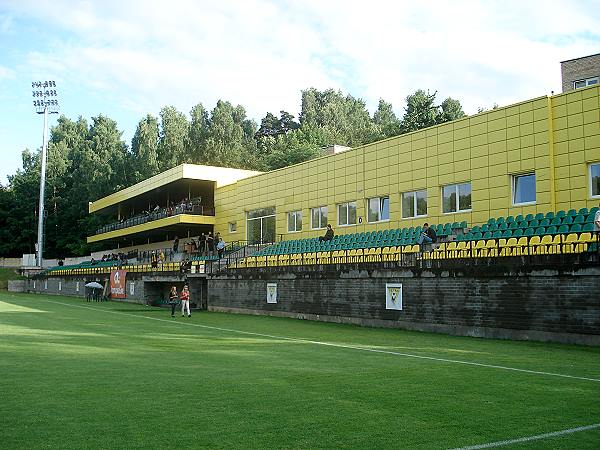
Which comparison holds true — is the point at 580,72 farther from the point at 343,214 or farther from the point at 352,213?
the point at 343,214

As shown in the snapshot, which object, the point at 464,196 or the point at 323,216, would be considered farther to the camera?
the point at 323,216

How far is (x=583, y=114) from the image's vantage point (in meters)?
23.0

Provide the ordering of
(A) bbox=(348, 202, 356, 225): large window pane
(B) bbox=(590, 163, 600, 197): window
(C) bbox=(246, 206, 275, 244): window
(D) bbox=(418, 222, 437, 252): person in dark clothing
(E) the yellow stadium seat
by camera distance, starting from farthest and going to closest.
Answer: (C) bbox=(246, 206, 275, 244): window → (A) bbox=(348, 202, 356, 225): large window pane → (B) bbox=(590, 163, 600, 197): window → (D) bbox=(418, 222, 437, 252): person in dark clothing → (E) the yellow stadium seat

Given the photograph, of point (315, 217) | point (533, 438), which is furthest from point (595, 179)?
point (533, 438)

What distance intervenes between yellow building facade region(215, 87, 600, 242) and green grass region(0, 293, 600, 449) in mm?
10752

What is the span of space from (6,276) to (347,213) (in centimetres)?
5243

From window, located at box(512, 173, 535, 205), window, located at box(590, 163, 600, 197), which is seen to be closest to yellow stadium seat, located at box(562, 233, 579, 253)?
window, located at box(590, 163, 600, 197)

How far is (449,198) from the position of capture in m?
28.6

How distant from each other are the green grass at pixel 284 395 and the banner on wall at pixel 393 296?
6363 millimetres

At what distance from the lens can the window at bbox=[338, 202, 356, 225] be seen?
34531 mm

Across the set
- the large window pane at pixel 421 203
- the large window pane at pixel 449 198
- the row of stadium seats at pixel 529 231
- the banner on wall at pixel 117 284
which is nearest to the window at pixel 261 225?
the banner on wall at pixel 117 284

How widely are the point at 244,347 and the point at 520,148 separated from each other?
52.7ft

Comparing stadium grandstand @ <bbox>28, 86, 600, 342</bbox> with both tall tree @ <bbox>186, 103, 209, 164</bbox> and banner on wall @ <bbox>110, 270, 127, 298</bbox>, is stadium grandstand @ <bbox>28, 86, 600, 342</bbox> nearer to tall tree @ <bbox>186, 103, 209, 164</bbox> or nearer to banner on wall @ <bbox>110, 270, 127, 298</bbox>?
banner on wall @ <bbox>110, 270, 127, 298</bbox>

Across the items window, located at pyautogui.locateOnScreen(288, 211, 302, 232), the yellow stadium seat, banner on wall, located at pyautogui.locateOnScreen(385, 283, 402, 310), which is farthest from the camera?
window, located at pyautogui.locateOnScreen(288, 211, 302, 232)
